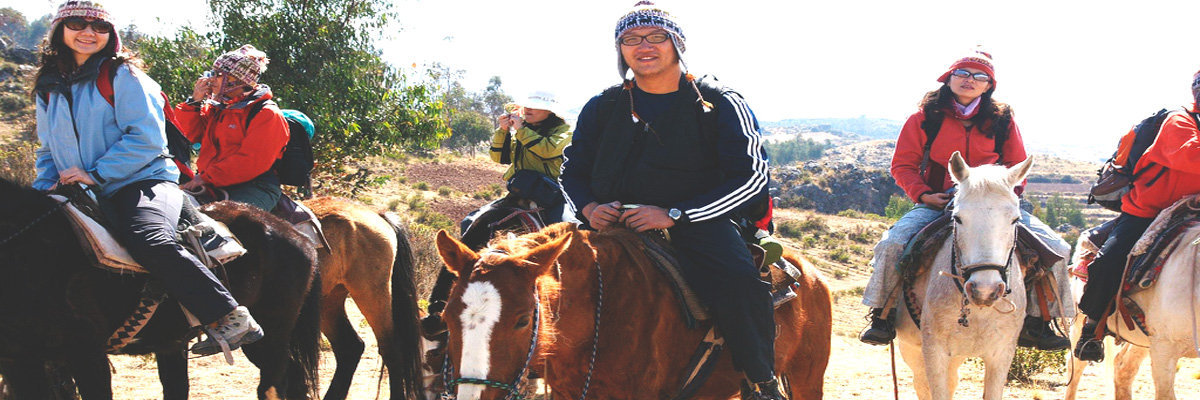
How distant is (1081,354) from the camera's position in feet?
21.3

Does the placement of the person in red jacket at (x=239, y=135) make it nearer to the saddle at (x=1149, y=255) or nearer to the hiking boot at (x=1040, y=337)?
the hiking boot at (x=1040, y=337)

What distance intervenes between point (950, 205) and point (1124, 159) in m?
2.15

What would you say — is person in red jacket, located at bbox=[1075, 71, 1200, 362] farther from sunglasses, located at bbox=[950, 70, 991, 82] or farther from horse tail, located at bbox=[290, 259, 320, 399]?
horse tail, located at bbox=[290, 259, 320, 399]

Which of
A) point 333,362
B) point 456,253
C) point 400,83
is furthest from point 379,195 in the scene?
point 456,253

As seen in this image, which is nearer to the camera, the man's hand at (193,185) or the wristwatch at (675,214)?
the wristwatch at (675,214)

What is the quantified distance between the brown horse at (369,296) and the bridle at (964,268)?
444 cm

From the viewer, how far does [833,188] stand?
220 feet

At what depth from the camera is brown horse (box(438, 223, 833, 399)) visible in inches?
114

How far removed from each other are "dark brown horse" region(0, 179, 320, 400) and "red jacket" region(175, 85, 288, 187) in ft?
2.74

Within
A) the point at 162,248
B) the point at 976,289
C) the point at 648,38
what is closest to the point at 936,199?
the point at 976,289

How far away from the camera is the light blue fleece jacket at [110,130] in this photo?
469 cm

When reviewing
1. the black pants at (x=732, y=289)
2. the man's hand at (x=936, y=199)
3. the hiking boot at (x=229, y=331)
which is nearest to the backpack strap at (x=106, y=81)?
the hiking boot at (x=229, y=331)

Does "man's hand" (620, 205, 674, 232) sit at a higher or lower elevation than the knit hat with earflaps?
lower

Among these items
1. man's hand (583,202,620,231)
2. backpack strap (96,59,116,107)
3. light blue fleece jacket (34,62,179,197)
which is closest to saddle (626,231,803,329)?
man's hand (583,202,620,231)
